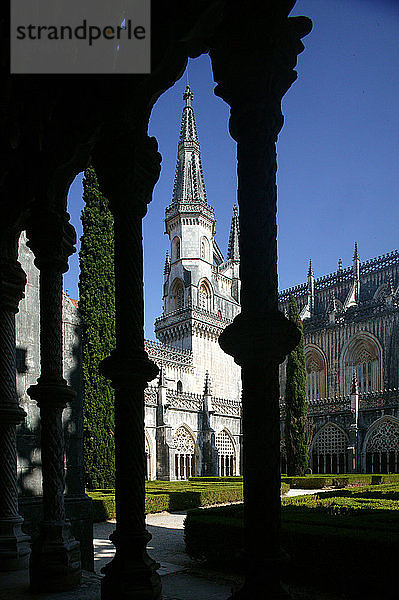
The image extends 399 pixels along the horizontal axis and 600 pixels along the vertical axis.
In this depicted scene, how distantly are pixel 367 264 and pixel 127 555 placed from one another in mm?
38994

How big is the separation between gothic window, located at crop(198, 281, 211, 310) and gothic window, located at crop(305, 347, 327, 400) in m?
7.81

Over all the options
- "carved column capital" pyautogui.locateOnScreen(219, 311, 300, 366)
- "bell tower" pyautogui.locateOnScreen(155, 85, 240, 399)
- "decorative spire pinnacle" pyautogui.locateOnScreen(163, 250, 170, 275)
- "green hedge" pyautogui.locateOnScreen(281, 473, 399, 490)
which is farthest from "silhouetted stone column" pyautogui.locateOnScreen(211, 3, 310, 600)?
"decorative spire pinnacle" pyautogui.locateOnScreen(163, 250, 170, 275)

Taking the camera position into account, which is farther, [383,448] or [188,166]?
[188,166]

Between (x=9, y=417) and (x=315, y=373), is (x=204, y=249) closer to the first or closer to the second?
(x=315, y=373)

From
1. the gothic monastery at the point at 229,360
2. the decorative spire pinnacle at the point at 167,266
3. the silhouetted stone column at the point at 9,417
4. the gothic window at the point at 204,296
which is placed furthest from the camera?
the decorative spire pinnacle at the point at 167,266

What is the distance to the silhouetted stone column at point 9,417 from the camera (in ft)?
16.2

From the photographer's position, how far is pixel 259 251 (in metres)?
2.52

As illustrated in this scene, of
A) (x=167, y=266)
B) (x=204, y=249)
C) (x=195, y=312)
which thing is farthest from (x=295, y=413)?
(x=167, y=266)

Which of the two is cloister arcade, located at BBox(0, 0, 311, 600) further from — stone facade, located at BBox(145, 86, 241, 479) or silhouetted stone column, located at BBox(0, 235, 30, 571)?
stone facade, located at BBox(145, 86, 241, 479)

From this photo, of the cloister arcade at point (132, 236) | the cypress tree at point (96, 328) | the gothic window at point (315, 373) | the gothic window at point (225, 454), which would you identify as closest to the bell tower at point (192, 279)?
the gothic window at point (315, 373)

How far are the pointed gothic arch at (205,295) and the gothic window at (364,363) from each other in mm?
10041

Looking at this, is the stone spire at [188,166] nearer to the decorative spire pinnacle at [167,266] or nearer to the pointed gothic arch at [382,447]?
the decorative spire pinnacle at [167,266]

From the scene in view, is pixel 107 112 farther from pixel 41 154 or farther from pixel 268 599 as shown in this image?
pixel 268 599

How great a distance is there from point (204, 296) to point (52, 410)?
35131 mm
